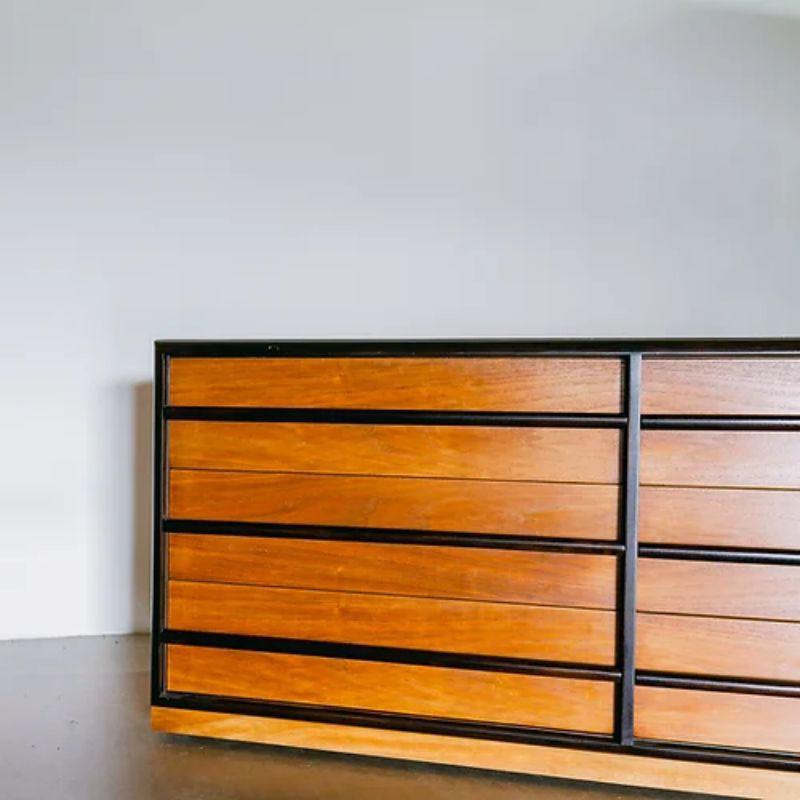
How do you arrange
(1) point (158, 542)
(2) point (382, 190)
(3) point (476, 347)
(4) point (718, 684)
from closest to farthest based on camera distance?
(4) point (718, 684), (3) point (476, 347), (1) point (158, 542), (2) point (382, 190)

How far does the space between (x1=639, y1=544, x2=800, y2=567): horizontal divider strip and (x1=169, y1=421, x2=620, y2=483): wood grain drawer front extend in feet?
0.62

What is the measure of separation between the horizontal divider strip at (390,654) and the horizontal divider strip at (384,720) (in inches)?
5.3

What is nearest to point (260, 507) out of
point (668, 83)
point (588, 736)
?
point (588, 736)

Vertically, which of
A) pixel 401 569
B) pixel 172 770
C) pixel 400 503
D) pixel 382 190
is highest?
pixel 382 190

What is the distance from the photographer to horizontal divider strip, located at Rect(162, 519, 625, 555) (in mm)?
2158

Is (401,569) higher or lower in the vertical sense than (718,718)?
higher

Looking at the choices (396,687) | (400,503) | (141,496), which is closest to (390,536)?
(400,503)

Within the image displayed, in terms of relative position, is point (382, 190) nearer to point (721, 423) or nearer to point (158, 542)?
point (158, 542)

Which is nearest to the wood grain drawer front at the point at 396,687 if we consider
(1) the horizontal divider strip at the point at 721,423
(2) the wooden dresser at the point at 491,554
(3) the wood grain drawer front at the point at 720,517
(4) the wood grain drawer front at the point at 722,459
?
(2) the wooden dresser at the point at 491,554

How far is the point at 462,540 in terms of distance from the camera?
2.21 meters

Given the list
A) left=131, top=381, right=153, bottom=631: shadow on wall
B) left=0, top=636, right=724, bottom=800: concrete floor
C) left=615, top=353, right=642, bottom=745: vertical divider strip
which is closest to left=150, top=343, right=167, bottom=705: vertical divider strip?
left=0, top=636, right=724, bottom=800: concrete floor

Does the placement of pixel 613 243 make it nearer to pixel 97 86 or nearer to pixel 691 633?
pixel 691 633

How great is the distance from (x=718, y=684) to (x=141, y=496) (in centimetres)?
216

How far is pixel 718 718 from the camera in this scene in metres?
2.09
